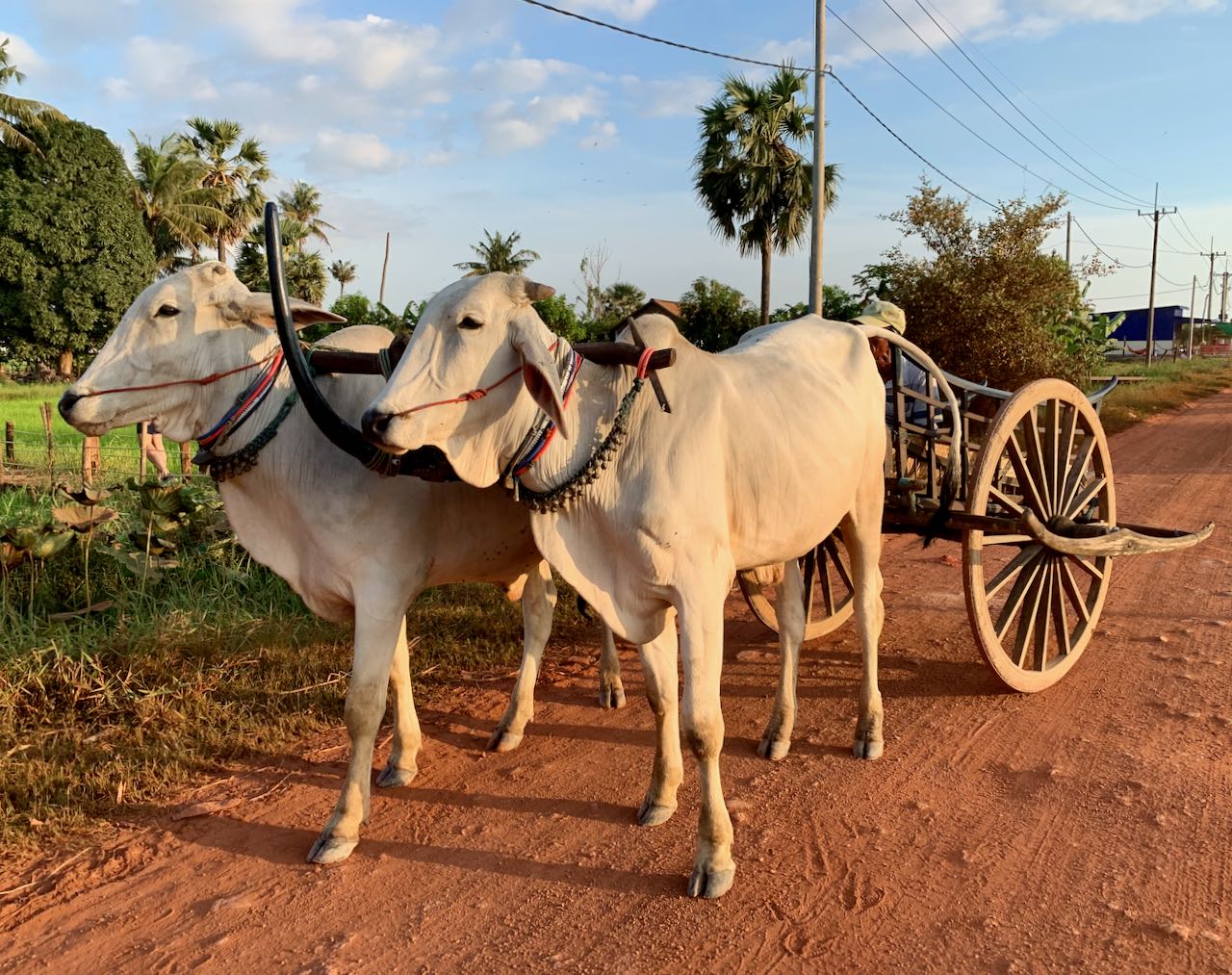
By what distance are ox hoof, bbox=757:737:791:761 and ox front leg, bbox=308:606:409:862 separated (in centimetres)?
162

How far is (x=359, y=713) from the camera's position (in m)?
3.13

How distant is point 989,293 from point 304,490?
11.9 metres

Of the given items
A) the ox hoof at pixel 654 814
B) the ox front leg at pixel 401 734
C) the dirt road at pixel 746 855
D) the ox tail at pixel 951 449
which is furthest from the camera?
the ox tail at pixel 951 449

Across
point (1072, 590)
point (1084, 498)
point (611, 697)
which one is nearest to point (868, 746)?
point (611, 697)

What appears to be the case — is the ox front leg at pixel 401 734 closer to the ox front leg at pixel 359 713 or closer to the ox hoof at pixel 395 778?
the ox hoof at pixel 395 778

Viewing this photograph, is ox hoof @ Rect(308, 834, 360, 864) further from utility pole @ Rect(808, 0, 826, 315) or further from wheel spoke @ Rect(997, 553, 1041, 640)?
utility pole @ Rect(808, 0, 826, 315)

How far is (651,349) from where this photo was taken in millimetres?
2873

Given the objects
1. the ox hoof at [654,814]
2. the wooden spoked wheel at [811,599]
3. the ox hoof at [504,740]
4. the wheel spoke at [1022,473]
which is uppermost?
the wheel spoke at [1022,473]

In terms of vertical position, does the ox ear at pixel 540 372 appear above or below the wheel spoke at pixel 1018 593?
above

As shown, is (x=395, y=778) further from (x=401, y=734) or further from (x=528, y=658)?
(x=528, y=658)

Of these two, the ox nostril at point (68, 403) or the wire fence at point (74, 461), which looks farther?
the wire fence at point (74, 461)

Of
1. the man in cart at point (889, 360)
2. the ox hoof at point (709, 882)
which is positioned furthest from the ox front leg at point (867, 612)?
the ox hoof at point (709, 882)

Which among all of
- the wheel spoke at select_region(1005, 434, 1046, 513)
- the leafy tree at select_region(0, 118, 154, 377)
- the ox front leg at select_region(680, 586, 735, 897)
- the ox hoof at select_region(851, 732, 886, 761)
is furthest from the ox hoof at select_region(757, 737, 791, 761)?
the leafy tree at select_region(0, 118, 154, 377)

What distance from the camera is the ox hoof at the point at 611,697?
14.6 ft
